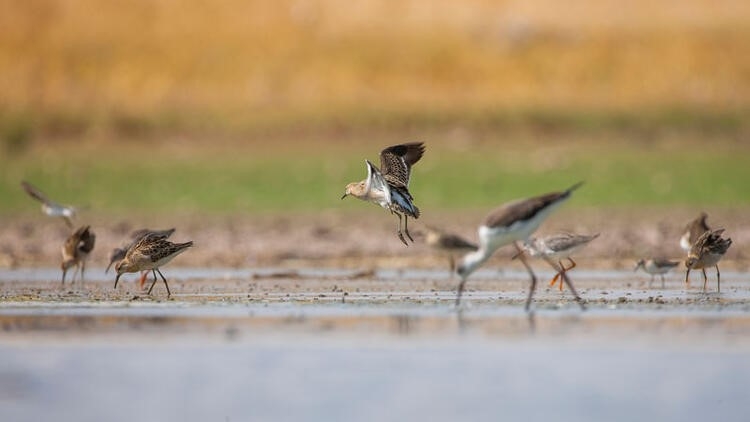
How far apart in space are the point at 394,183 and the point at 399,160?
639 mm

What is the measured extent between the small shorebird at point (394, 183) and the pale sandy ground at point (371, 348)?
930 millimetres

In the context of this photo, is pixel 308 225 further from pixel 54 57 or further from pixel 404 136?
pixel 54 57

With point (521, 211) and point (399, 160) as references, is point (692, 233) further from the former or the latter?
point (521, 211)

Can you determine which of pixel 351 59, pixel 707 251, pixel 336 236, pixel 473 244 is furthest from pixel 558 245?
pixel 351 59

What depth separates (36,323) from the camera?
12750 mm

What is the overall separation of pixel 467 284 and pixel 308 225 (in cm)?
794

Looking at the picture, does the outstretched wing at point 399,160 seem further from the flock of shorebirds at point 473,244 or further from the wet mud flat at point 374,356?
the wet mud flat at point 374,356

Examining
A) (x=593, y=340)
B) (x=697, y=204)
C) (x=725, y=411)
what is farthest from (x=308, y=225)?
(x=725, y=411)

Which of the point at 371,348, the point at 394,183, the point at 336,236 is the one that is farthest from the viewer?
the point at 336,236

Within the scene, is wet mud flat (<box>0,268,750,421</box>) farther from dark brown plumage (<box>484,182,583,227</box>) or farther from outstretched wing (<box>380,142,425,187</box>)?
outstretched wing (<box>380,142,425,187</box>)

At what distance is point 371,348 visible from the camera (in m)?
11.2

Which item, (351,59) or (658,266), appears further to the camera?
(351,59)

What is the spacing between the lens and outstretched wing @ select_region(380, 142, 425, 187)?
17.0 m

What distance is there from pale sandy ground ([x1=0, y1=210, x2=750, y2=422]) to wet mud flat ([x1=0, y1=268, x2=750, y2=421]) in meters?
0.02
